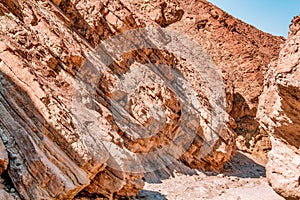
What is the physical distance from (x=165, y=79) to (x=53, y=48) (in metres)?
6.73

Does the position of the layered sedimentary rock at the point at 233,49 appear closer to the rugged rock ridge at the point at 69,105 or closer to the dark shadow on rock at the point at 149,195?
the rugged rock ridge at the point at 69,105

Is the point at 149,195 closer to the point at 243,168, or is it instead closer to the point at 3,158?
the point at 3,158

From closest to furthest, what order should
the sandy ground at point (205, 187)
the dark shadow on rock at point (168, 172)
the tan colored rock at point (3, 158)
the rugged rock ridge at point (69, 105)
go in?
1. the tan colored rock at point (3, 158)
2. the rugged rock ridge at point (69, 105)
3. the sandy ground at point (205, 187)
4. the dark shadow on rock at point (168, 172)

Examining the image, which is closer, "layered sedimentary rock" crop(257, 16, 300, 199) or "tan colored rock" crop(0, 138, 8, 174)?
"layered sedimentary rock" crop(257, 16, 300, 199)

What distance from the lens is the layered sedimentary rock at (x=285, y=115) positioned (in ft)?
12.4

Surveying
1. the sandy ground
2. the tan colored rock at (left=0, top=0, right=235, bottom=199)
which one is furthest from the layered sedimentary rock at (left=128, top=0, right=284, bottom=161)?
the tan colored rock at (left=0, top=0, right=235, bottom=199)

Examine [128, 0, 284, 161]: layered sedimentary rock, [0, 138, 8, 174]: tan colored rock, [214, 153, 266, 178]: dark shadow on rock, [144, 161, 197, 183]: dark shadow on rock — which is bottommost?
[0, 138, 8, 174]: tan colored rock

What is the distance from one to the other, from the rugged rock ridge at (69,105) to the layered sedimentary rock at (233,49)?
2829 millimetres

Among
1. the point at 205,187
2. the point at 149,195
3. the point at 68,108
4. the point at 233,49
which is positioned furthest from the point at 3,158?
the point at 233,49

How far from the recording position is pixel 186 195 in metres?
9.51

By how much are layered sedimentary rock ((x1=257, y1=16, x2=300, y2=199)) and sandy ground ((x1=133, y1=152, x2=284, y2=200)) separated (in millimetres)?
3240

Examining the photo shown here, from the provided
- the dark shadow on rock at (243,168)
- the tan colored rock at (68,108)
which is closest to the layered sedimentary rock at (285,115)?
the tan colored rock at (68,108)

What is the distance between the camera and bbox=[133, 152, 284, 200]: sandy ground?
9.12 meters

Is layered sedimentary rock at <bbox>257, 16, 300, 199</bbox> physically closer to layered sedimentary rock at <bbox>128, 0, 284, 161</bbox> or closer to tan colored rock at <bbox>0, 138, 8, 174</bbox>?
tan colored rock at <bbox>0, 138, 8, 174</bbox>
